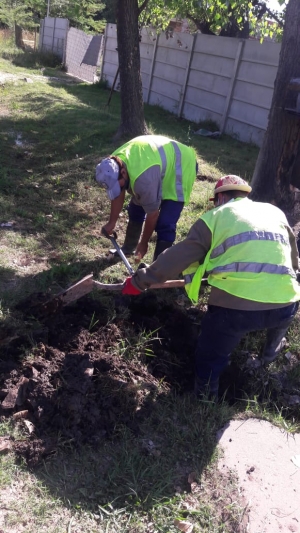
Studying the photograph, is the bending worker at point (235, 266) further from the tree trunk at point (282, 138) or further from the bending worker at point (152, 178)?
the tree trunk at point (282, 138)

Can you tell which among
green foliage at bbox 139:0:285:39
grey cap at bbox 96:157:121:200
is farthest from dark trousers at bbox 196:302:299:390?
green foliage at bbox 139:0:285:39

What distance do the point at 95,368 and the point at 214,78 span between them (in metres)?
10.2

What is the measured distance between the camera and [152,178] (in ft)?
12.3

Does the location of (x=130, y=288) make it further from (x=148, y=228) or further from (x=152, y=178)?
(x=152, y=178)

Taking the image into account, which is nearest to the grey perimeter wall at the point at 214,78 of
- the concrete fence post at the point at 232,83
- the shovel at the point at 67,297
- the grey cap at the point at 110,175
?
the concrete fence post at the point at 232,83

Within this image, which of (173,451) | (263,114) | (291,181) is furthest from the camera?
(263,114)

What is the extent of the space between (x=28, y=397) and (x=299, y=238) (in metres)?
2.98

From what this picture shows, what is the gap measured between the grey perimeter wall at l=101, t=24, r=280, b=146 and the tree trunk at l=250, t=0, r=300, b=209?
588cm

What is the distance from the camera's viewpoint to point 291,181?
4.68 meters

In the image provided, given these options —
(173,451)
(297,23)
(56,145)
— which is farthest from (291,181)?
(56,145)

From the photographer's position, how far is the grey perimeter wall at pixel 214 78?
10.4 m

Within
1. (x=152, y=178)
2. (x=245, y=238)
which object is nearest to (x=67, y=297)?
(x=152, y=178)

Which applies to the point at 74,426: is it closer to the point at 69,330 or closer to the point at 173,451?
the point at 173,451

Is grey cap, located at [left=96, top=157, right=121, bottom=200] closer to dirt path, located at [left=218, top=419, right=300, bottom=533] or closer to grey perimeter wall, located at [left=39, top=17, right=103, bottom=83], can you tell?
dirt path, located at [left=218, top=419, right=300, bottom=533]
